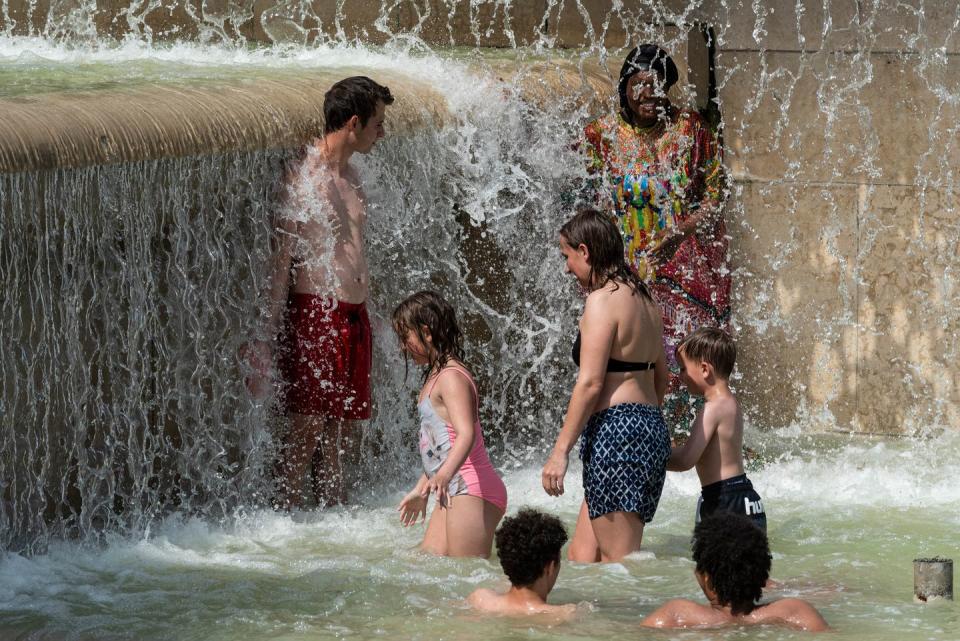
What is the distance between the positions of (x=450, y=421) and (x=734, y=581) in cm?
140

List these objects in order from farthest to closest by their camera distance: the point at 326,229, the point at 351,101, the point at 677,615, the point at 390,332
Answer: the point at 390,332 → the point at 326,229 → the point at 351,101 → the point at 677,615

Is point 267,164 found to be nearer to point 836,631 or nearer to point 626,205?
point 626,205

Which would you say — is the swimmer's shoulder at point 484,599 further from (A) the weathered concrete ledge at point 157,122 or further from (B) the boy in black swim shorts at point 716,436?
(A) the weathered concrete ledge at point 157,122

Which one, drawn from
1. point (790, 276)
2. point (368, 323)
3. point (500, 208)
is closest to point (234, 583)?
point (368, 323)

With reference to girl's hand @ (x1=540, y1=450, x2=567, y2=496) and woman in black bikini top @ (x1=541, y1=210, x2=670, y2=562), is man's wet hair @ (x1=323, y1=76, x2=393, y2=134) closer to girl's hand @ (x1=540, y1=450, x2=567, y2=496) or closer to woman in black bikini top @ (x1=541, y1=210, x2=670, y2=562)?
woman in black bikini top @ (x1=541, y1=210, x2=670, y2=562)

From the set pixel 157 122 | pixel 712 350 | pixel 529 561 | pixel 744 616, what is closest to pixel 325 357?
pixel 157 122

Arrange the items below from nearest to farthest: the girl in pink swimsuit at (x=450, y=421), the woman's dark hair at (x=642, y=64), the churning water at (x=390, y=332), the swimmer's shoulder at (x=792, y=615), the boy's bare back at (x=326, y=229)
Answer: the swimmer's shoulder at (x=792, y=615)
the churning water at (x=390, y=332)
the girl in pink swimsuit at (x=450, y=421)
the boy's bare back at (x=326, y=229)
the woman's dark hair at (x=642, y=64)

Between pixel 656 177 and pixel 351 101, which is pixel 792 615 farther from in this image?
pixel 656 177

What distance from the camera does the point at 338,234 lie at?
21.7 ft

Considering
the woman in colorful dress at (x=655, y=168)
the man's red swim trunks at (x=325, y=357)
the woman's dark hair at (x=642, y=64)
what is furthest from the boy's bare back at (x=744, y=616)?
the woman's dark hair at (x=642, y=64)

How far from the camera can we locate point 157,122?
6.09m

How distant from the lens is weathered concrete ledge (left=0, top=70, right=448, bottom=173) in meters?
5.59

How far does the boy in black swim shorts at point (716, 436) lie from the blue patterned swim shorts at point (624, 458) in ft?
0.36

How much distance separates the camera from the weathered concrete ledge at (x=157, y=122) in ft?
18.3
